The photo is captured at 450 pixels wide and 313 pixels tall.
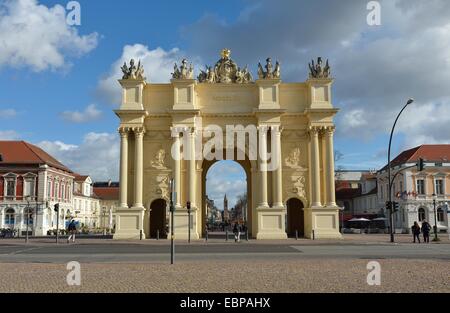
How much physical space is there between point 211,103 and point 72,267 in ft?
94.8

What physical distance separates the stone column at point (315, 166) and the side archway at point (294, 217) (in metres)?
5.25

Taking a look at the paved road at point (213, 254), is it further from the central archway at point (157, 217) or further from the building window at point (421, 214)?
the building window at point (421, 214)

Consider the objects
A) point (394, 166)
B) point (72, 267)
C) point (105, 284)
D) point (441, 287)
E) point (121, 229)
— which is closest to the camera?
point (441, 287)

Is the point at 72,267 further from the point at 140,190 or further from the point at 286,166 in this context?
the point at 286,166

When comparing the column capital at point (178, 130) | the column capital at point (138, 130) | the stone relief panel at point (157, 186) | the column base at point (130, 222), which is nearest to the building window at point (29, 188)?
the column base at point (130, 222)

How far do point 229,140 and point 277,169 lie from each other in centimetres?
500

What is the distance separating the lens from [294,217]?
49.2m

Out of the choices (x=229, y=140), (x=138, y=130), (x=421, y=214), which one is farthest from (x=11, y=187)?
(x=421, y=214)

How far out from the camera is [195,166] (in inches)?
1746

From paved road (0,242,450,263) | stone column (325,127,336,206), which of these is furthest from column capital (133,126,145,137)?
paved road (0,242,450,263)

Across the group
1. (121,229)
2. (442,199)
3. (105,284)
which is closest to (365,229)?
(442,199)

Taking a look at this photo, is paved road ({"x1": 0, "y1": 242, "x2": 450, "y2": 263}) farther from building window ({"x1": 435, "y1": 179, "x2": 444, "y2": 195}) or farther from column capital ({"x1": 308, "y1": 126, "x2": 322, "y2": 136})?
building window ({"x1": 435, "y1": 179, "x2": 444, "y2": 195})

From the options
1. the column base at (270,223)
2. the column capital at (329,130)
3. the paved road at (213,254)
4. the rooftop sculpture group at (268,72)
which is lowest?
the paved road at (213,254)

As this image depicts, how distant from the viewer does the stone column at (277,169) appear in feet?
141
